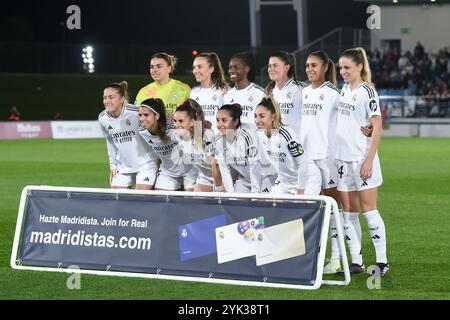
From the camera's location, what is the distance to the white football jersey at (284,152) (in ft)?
30.7

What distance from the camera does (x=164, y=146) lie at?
10.6 metres

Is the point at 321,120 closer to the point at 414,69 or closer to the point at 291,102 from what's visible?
the point at 291,102

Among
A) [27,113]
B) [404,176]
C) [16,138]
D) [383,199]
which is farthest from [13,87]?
[383,199]

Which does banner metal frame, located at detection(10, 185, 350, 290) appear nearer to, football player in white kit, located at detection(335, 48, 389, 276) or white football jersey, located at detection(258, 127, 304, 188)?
football player in white kit, located at detection(335, 48, 389, 276)

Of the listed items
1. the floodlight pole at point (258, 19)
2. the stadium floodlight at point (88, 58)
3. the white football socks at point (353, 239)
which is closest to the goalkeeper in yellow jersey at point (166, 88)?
the white football socks at point (353, 239)

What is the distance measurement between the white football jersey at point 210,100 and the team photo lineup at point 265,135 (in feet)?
0.04

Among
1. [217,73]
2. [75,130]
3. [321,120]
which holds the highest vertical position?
[217,73]

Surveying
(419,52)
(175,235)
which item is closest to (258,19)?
(419,52)

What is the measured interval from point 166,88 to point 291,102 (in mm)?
1764

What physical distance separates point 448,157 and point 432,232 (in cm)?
1557

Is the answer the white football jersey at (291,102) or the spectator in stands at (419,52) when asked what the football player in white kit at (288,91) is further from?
the spectator in stands at (419,52)

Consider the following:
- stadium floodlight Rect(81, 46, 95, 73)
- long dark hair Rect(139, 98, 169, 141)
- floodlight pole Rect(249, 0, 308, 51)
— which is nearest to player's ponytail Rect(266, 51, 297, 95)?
long dark hair Rect(139, 98, 169, 141)

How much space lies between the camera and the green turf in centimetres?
829

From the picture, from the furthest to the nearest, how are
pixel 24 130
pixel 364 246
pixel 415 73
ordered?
pixel 415 73 < pixel 24 130 < pixel 364 246
